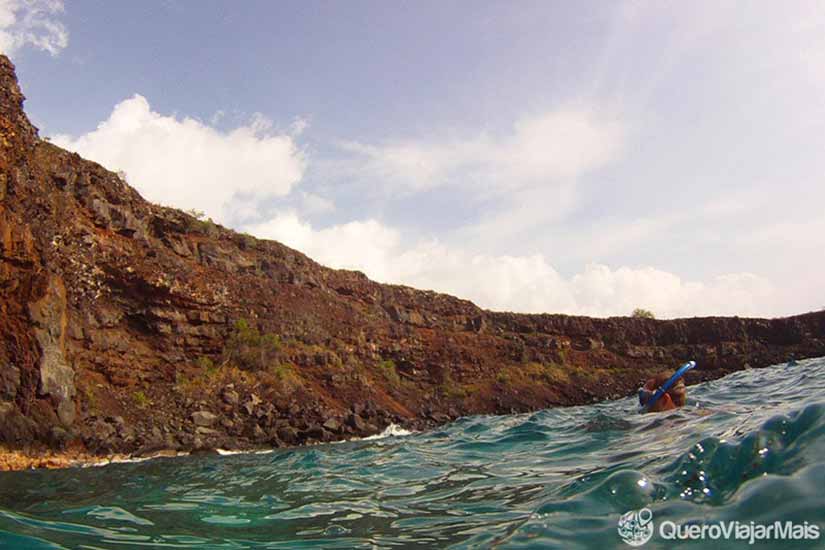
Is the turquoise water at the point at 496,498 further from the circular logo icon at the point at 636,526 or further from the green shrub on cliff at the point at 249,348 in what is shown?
the green shrub on cliff at the point at 249,348

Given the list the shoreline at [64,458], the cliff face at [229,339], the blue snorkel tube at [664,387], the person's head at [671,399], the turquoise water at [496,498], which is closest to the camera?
the turquoise water at [496,498]

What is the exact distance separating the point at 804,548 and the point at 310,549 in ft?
10.0

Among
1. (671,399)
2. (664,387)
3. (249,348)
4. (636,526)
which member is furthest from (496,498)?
(249,348)

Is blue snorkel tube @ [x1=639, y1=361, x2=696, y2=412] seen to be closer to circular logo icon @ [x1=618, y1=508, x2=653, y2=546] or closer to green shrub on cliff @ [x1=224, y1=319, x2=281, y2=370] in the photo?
circular logo icon @ [x1=618, y1=508, x2=653, y2=546]

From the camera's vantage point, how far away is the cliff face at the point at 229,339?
47.9ft

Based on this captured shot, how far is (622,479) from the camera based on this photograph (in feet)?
13.0

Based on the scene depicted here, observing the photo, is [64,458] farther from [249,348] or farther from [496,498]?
[496,498]

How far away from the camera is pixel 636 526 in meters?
3.13

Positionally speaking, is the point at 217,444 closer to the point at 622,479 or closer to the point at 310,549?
the point at 310,549

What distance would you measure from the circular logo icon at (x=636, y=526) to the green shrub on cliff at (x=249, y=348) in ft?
69.3

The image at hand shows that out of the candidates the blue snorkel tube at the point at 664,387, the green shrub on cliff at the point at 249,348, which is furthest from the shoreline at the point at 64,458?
the blue snorkel tube at the point at 664,387

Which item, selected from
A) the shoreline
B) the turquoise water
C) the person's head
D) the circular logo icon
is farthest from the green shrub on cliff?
the circular logo icon

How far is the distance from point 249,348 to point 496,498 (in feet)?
65.5

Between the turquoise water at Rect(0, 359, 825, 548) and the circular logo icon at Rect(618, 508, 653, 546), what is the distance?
6 cm
